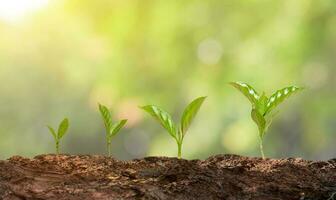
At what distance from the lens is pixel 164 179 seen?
930 millimetres

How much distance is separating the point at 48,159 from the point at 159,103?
2.88 metres

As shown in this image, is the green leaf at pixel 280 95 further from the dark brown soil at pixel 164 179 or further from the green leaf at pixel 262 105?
the dark brown soil at pixel 164 179

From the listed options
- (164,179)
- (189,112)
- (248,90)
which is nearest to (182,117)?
(189,112)

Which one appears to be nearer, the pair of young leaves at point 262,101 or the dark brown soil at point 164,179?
the dark brown soil at point 164,179

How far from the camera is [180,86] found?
399cm

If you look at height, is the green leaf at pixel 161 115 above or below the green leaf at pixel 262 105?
below

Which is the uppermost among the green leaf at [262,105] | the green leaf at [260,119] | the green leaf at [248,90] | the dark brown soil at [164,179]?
the green leaf at [248,90]

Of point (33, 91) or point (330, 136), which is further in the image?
point (33, 91)

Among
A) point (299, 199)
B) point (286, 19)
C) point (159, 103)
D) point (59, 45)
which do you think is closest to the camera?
point (299, 199)

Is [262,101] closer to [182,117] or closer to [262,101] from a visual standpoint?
[262,101]

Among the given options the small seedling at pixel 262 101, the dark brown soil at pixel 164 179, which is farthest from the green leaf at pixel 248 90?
the dark brown soil at pixel 164 179

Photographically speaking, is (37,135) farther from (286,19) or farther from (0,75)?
(286,19)

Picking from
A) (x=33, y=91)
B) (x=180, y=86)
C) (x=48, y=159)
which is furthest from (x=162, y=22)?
(x=48, y=159)

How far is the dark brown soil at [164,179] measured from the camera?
87cm
